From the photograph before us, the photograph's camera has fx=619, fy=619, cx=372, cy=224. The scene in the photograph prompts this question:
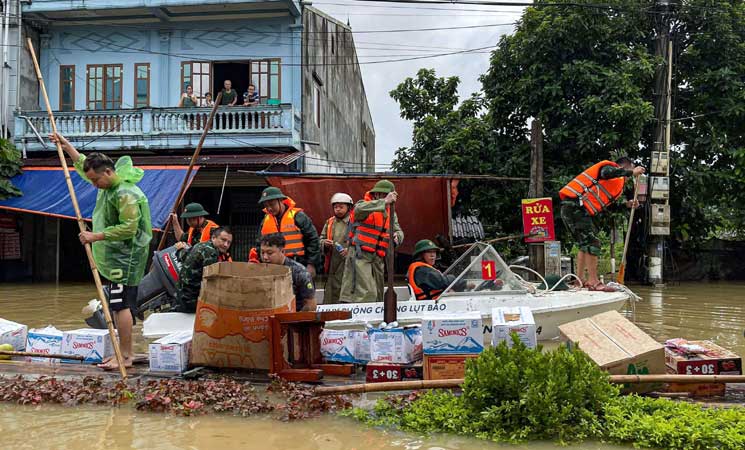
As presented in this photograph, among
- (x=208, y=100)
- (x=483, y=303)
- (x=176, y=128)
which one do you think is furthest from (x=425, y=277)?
(x=208, y=100)

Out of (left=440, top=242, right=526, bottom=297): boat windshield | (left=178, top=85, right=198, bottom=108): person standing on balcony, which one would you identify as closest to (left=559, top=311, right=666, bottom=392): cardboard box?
(left=440, top=242, right=526, bottom=297): boat windshield

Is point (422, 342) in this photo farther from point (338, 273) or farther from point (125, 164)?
point (125, 164)

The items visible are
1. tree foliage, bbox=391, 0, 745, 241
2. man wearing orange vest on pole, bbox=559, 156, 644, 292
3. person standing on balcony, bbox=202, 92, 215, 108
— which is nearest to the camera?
man wearing orange vest on pole, bbox=559, 156, 644, 292

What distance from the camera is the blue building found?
49.0 ft

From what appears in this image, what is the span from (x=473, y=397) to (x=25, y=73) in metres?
16.3

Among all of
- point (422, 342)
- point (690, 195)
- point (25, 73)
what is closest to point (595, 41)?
point (690, 195)

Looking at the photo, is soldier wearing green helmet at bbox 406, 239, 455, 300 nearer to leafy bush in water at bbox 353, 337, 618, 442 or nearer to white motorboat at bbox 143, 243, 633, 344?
white motorboat at bbox 143, 243, 633, 344

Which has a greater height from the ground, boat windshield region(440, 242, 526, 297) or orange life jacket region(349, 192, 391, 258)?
orange life jacket region(349, 192, 391, 258)

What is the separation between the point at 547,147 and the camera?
14.5 m

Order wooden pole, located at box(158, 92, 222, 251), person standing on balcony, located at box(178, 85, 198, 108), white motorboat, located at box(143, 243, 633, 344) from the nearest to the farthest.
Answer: white motorboat, located at box(143, 243, 633, 344)
wooden pole, located at box(158, 92, 222, 251)
person standing on balcony, located at box(178, 85, 198, 108)

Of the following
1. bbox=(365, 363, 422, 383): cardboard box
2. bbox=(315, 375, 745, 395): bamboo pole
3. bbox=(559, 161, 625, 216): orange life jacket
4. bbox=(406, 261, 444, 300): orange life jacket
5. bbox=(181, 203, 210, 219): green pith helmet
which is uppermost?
bbox=(559, 161, 625, 216): orange life jacket

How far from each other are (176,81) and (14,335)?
37.0 ft

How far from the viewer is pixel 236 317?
15.7ft

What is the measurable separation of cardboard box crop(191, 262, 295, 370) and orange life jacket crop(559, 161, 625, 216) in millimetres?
4388
